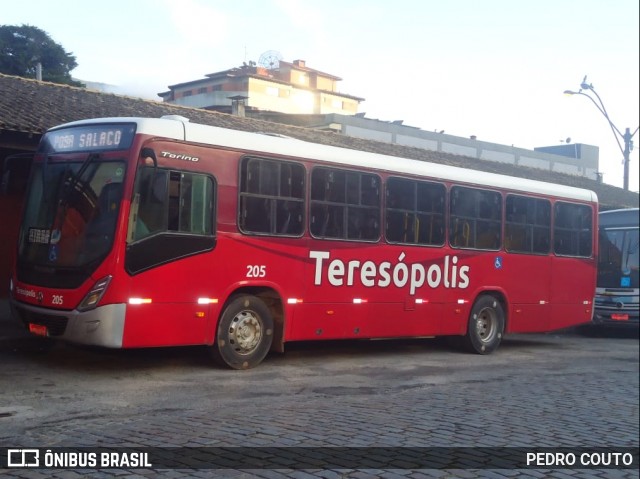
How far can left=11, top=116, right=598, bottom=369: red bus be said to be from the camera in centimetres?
988

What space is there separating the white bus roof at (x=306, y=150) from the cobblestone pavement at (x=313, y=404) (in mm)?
2939

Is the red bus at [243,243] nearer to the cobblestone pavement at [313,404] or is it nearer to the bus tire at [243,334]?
the bus tire at [243,334]

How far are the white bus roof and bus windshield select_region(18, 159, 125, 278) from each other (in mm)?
643

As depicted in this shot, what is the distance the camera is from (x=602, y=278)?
21.0 m

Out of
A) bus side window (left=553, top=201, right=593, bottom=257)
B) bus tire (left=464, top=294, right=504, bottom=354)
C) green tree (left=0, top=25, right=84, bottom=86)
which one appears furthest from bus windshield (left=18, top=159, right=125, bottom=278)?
bus side window (left=553, top=201, right=593, bottom=257)

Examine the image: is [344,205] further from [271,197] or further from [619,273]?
[619,273]

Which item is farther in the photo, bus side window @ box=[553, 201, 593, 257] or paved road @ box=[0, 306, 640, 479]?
bus side window @ box=[553, 201, 593, 257]

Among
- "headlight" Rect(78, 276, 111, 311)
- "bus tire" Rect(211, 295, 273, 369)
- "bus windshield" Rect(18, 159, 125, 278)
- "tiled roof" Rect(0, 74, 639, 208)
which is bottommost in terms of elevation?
"bus tire" Rect(211, 295, 273, 369)

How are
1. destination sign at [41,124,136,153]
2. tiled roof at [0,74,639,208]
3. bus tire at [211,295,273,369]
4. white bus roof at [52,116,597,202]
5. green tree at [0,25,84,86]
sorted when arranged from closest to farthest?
green tree at [0,25,84,86], destination sign at [41,124,136,153], white bus roof at [52,116,597,202], bus tire at [211,295,273,369], tiled roof at [0,74,639,208]

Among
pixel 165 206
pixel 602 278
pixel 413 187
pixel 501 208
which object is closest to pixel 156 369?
pixel 165 206

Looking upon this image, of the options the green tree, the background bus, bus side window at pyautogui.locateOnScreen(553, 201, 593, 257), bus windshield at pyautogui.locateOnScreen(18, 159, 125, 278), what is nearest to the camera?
the green tree

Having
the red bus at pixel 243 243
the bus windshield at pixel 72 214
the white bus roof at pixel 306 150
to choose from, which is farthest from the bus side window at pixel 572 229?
the bus windshield at pixel 72 214

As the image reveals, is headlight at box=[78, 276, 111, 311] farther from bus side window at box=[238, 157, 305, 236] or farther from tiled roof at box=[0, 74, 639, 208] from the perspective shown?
tiled roof at box=[0, 74, 639, 208]

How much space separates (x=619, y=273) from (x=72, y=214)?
14.9 m
